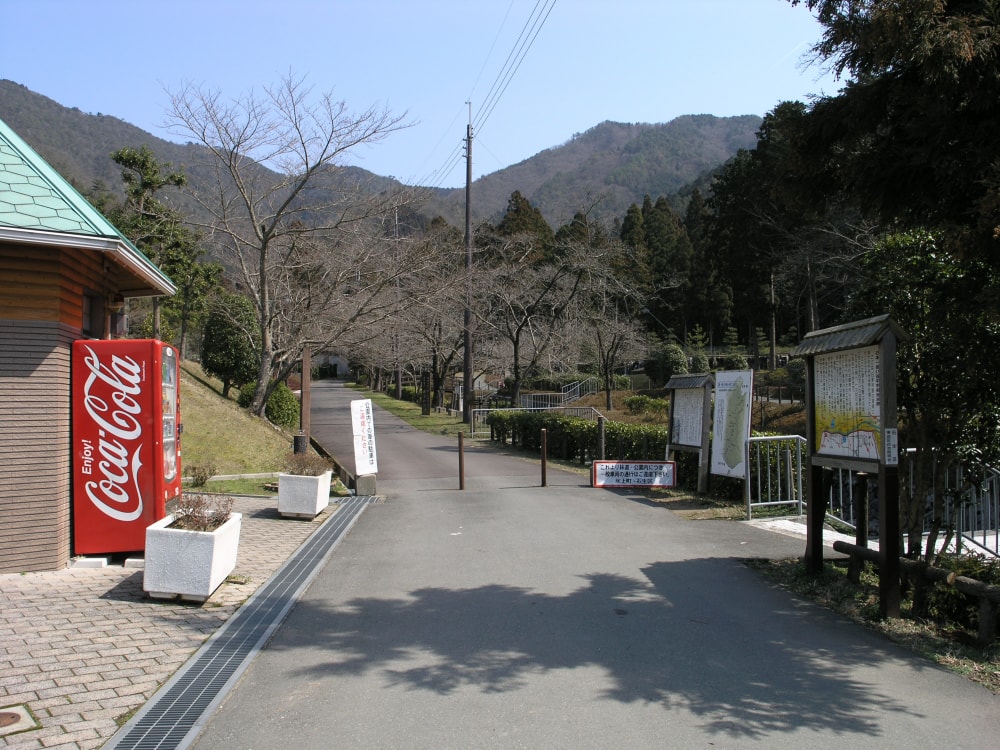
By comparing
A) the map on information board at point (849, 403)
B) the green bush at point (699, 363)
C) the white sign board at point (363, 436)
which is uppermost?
the green bush at point (699, 363)

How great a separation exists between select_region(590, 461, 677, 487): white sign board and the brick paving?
24.5 feet

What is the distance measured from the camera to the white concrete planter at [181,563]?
22.3 ft

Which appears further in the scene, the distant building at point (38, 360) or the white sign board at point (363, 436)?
the white sign board at point (363, 436)

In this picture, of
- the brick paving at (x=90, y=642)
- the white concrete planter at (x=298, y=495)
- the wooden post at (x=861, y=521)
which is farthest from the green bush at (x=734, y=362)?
the brick paving at (x=90, y=642)

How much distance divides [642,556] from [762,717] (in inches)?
179

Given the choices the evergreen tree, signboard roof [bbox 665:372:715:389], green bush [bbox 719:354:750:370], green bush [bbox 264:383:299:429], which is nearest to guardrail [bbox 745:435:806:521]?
signboard roof [bbox 665:372:715:389]

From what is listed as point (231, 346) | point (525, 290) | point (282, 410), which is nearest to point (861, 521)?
Result: point (282, 410)

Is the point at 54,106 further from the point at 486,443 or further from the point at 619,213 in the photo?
the point at 486,443

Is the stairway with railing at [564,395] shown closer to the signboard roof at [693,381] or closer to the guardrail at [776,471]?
the signboard roof at [693,381]

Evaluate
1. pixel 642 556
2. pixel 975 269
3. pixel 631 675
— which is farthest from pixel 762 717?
pixel 642 556

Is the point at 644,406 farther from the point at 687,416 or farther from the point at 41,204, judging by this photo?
the point at 41,204

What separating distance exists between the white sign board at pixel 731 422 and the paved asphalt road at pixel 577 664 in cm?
268

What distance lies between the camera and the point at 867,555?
6910 millimetres

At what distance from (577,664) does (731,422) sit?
8037mm
